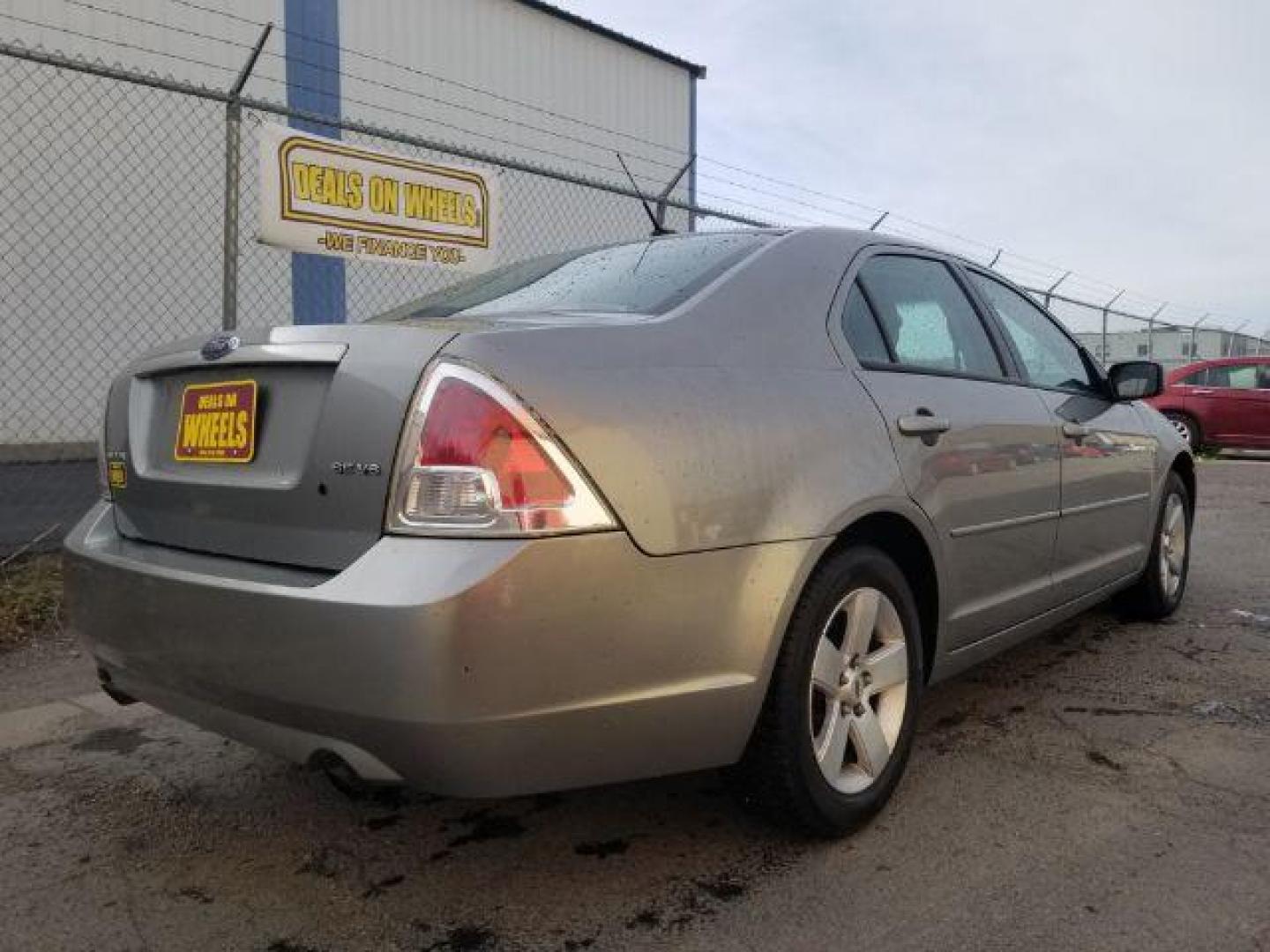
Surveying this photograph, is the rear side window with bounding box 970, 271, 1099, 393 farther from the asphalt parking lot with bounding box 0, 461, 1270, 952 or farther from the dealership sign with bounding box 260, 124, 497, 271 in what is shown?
the dealership sign with bounding box 260, 124, 497, 271

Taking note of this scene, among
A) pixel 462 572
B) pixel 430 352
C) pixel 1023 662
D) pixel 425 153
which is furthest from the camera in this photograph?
pixel 425 153

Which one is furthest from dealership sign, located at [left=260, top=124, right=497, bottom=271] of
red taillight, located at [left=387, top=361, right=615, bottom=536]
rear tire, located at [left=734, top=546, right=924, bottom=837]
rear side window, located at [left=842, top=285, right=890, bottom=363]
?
rear tire, located at [left=734, top=546, right=924, bottom=837]

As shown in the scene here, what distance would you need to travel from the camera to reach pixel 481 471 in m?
1.90

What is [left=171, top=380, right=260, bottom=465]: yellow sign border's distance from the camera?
2.22 m

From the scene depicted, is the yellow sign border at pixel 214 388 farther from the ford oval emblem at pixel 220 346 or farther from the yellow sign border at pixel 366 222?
the yellow sign border at pixel 366 222

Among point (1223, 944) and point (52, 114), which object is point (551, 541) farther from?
point (52, 114)

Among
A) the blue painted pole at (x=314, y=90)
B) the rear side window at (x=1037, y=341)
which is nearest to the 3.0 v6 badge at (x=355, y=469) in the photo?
the rear side window at (x=1037, y=341)

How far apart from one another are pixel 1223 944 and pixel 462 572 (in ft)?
5.38

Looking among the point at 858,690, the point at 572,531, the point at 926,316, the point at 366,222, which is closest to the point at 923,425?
the point at 926,316

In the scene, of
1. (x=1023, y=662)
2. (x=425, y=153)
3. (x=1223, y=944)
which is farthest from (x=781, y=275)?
(x=425, y=153)

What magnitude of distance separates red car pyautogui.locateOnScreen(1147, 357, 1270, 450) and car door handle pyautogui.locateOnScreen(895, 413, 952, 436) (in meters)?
13.3

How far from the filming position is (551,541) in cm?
189

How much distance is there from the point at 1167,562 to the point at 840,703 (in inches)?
114

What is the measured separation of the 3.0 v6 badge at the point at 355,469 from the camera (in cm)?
196
